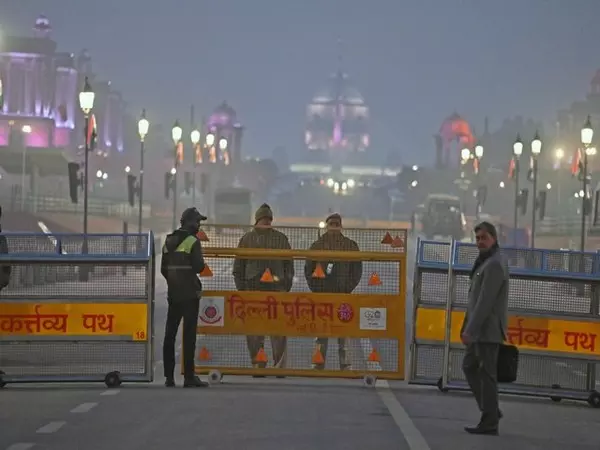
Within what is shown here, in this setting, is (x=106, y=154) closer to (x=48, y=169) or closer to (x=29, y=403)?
(x=48, y=169)

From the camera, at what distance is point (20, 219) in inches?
3199

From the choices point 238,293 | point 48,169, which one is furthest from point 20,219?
point 238,293

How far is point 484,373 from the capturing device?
580 inches

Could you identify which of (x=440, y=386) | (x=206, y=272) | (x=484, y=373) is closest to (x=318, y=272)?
(x=206, y=272)

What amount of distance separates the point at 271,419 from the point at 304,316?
4499mm

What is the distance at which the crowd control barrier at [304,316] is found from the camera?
19.2 m

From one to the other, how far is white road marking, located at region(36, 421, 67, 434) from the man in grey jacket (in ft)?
11.6

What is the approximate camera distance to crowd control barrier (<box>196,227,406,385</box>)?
19188mm

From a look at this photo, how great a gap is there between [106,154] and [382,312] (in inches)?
7022

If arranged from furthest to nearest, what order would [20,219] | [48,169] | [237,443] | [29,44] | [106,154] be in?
[106,154], [29,44], [48,169], [20,219], [237,443]

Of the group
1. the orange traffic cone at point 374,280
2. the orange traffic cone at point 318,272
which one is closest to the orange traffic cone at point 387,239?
the orange traffic cone at point 374,280

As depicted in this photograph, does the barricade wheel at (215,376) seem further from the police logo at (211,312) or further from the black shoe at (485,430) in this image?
the black shoe at (485,430)

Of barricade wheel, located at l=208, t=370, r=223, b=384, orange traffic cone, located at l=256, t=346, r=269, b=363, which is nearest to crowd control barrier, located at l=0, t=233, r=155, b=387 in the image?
barricade wheel, located at l=208, t=370, r=223, b=384

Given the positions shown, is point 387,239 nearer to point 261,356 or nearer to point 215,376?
point 261,356
